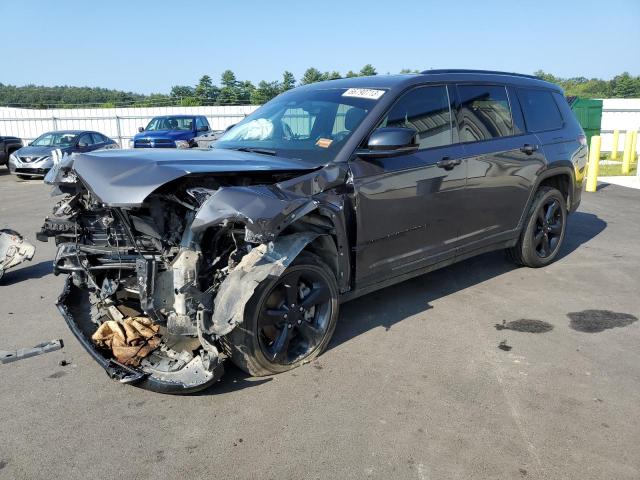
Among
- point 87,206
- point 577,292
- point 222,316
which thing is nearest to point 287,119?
point 87,206

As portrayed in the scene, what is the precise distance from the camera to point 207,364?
3043mm

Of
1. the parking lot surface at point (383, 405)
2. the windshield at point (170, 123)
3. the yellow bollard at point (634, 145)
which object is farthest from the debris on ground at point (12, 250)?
the yellow bollard at point (634, 145)

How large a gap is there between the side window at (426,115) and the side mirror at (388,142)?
31 cm

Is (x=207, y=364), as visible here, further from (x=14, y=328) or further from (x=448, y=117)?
(x=448, y=117)

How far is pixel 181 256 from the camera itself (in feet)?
9.99

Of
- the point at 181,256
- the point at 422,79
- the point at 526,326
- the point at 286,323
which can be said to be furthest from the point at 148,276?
the point at 526,326

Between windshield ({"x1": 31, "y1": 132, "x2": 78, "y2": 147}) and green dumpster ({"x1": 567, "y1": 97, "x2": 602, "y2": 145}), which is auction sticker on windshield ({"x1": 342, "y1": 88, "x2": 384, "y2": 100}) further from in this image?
green dumpster ({"x1": 567, "y1": 97, "x2": 602, "y2": 145})

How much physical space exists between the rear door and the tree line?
2420cm

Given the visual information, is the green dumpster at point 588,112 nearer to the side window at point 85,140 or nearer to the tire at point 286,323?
the side window at point 85,140

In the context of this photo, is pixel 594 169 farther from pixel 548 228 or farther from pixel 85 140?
pixel 85 140

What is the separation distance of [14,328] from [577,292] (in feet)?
16.9

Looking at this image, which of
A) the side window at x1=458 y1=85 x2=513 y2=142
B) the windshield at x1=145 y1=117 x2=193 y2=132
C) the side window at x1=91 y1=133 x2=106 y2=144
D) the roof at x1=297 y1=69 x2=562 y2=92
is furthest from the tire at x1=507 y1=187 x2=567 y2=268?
the windshield at x1=145 y1=117 x2=193 y2=132

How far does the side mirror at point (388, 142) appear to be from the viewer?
141 inches

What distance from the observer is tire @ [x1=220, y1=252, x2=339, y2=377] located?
3193 mm
